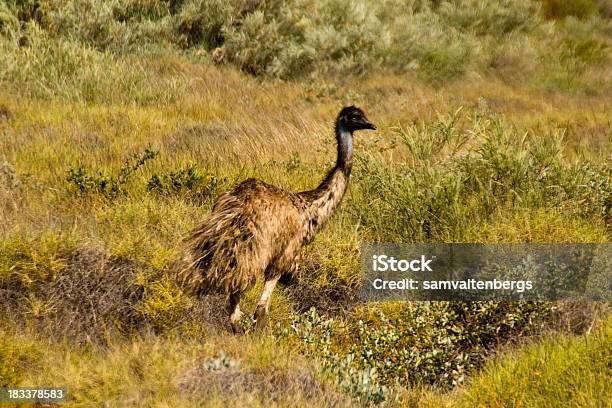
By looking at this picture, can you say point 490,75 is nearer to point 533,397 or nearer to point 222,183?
point 222,183

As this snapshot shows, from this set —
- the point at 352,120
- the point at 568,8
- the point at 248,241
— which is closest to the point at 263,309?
the point at 248,241

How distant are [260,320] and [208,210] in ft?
6.67

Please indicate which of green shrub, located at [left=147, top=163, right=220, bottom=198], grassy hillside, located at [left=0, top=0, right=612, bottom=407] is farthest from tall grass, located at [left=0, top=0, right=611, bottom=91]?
green shrub, located at [left=147, top=163, right=220, bottom=198]

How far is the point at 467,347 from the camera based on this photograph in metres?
5.88

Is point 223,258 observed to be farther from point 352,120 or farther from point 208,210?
point 208,210

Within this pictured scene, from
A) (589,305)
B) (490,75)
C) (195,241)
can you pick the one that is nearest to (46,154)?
(195,241)

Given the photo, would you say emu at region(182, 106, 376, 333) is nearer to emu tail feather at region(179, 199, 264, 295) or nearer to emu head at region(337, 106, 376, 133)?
emu tail feather at region(179, 199, 264, 295)

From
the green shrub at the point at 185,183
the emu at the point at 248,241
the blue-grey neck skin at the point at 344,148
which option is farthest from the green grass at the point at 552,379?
the green shrub at the point at 185,183

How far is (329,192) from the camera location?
219 inches

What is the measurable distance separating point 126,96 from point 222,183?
167 inches

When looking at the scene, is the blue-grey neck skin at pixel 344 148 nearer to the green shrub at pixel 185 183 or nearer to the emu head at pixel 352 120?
→ the emu head at pixel 352 120

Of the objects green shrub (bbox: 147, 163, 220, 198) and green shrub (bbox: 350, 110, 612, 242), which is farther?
green shrub (bbox: 147, 163, 220, 198)

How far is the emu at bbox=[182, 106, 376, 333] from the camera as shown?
4.68 m

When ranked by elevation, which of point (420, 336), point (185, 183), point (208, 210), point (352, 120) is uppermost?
point (352, 120)
